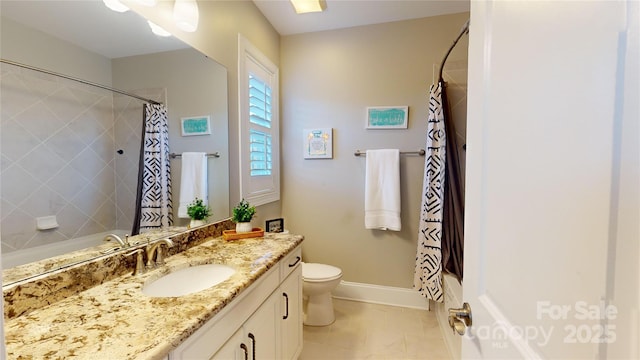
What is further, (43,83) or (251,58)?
(251,58)

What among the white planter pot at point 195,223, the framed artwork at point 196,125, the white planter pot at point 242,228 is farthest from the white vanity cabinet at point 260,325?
the framed artwork at point 196,125

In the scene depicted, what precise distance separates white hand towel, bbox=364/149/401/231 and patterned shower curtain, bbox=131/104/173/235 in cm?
164

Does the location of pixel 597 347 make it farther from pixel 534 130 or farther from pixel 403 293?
pixel 403 293

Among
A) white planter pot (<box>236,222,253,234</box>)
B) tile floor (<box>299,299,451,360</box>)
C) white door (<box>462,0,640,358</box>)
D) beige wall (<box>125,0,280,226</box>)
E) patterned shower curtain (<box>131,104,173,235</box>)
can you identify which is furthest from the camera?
tile floor (<box>299,299,451,360</box>)

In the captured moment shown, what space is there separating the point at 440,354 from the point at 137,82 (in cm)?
248

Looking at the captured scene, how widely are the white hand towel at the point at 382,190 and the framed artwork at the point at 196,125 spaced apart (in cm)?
143

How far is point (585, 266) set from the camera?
384 mm

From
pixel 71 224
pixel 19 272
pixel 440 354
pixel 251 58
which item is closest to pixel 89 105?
pixel 71 224

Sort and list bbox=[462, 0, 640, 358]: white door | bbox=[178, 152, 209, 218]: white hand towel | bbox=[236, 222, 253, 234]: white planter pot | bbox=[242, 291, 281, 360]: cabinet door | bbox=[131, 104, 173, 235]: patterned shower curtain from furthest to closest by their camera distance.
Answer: bbox=[236, 222, 253, 234]: white planter pot → bbox=[178, 152, 209, 218]: white hand towel → bbox=[131, 104, 173, 235]: patterned shower curtain → bbox=[242, 291, 281, 360]: cabinet door → bbox=[462, 0, 640, 358]: white door

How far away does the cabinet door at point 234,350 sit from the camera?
91 cm

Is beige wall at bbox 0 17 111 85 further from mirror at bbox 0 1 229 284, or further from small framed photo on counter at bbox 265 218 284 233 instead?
small framed photo on counter at bbox 265 218 284 233

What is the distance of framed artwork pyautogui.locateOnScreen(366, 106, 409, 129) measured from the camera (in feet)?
8.08

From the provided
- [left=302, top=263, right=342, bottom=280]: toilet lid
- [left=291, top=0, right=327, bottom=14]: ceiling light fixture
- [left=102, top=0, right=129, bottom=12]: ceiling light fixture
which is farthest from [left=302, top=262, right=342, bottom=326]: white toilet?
[left=291, top=0, right=327, bottom=14]: ceiling light fixture

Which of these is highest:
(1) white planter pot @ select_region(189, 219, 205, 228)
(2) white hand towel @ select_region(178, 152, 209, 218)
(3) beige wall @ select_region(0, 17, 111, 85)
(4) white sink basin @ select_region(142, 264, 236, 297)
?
(3) beige wall @ select_region(0, 17, 111, 85)
